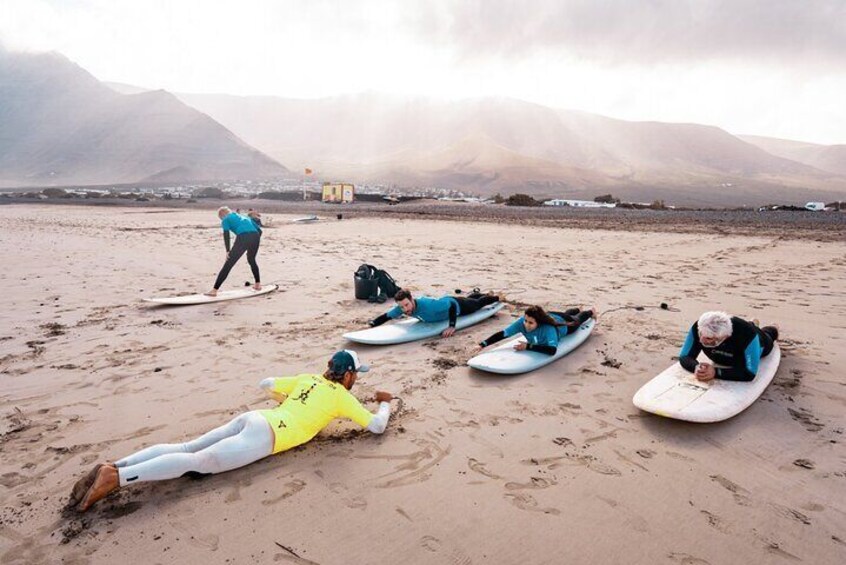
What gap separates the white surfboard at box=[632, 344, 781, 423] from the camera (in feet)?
13.7

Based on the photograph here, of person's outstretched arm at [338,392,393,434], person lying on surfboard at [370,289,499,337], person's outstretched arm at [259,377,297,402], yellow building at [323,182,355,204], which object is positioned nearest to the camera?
person's outstretched arm at [338,392,393,434]

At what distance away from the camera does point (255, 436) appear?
353 cm

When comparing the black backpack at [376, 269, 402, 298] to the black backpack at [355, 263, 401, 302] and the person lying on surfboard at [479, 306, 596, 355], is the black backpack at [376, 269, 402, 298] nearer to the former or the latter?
the black backpack at [355, 263, 401, 302]

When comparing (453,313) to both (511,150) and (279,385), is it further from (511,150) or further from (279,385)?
(511,150)

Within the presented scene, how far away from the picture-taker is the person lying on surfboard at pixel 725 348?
4449 mm

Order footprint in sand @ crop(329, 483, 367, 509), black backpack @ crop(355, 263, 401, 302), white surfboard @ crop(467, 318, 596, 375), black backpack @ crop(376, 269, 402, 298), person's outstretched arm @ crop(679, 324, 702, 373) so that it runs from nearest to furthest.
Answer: footprint in sand @ crop(329, 483, 367, 509)
person's outstretched arm @ crop(679, 324, 702, 373)
white surfboard @ crop(467, 318, 596, 375)
black backpack @ crop(355, 263, 401, 302)
black backpack @ crop(376, 269, 402, 298)

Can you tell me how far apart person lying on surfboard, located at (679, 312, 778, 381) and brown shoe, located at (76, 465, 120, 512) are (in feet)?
16.2

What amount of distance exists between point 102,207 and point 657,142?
398 ft

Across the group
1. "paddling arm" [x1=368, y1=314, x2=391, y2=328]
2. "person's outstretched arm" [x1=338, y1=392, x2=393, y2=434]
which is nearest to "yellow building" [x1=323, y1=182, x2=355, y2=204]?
"paddling arm" [x1=368, y1=314, x2=391, y2=328]

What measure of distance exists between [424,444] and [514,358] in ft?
6.45

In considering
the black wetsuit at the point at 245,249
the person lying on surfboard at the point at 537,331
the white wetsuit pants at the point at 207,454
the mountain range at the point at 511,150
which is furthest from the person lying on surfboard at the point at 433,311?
the mountain range at the point at 511,150

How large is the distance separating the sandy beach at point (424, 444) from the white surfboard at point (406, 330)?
20 centimetres

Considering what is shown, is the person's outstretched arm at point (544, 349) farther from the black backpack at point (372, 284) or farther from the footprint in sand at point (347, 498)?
the black backpack at point (372, 284)

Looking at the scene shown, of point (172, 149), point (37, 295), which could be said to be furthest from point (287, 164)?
point (37, 295)
